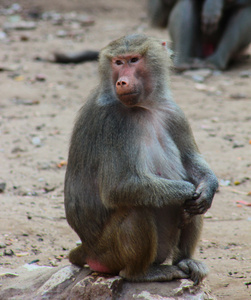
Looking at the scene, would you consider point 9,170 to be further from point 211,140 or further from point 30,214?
point 211,140

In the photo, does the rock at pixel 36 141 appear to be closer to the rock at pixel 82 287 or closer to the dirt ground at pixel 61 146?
the dirt ground at pixel 61 146

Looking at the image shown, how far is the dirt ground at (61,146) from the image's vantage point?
3980 mm

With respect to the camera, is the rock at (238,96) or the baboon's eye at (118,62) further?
the rock at (238,96)

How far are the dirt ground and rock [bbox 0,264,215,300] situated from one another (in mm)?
323

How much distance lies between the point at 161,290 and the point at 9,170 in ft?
8.49

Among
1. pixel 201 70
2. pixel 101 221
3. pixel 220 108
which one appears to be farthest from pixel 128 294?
pixel 201 70

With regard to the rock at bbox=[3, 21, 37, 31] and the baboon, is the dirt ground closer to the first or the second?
the rock at bbox=[3, 21, 37, 31]

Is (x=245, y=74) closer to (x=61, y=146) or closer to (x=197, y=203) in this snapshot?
(x=61, y=146)

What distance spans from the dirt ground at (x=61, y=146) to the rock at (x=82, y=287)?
1.06ft

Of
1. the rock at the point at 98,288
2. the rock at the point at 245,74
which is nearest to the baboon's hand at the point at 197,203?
the rock at the point at 98,288

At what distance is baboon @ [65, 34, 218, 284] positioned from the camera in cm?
306

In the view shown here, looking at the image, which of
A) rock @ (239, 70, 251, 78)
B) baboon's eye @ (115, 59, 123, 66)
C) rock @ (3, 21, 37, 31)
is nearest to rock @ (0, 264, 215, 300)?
baboon's eye @ (115, 59, 123, 66)

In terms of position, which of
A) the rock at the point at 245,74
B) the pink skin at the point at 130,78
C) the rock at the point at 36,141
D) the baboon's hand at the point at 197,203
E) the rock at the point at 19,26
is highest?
the pink skin at the point at 130,78

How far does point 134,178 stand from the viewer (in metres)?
3.05
